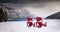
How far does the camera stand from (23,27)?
5.61ft

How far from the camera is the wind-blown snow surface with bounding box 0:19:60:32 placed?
1692 mm

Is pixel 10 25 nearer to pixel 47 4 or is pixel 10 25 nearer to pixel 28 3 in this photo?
pixel 28 3

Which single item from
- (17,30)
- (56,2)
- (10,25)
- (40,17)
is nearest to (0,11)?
(10,25)

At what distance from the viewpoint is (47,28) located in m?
1.71

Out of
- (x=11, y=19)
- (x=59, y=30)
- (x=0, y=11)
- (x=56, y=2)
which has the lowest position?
(x=59, y=30)

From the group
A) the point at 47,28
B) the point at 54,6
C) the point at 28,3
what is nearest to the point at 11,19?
the point at 28,3

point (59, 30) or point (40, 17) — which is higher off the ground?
point (40, 17)

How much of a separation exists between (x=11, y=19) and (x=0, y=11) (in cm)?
19

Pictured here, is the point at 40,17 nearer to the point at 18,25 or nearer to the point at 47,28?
the point at 47,28

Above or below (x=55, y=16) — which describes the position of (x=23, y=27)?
below

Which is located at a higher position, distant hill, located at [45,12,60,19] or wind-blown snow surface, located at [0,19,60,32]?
distant hill, located at [45,12,60,19]

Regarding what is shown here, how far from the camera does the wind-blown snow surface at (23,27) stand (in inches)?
66.6

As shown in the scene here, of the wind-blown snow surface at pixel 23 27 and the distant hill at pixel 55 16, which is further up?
the distant hill at pixel 55 16

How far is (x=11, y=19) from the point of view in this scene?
1707mm
